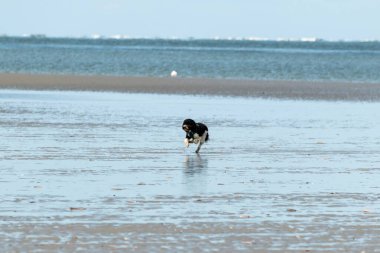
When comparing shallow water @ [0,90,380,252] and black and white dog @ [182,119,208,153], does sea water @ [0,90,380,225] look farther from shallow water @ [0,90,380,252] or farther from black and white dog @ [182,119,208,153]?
black and white dog @ [182,119,208,153]

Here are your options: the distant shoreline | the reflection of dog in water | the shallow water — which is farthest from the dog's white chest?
the distant shoreline

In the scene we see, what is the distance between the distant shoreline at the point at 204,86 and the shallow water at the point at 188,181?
352 inches

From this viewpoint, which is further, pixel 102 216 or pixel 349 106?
pixel 349 106

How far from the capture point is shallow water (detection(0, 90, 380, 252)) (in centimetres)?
1016

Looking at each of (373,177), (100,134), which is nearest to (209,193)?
(373,177)

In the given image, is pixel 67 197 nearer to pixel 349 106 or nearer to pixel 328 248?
pixel 328 248

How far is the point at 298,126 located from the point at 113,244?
13.8 meters

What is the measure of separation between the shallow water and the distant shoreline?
8948 mm

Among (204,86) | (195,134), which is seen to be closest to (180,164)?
(195,134)

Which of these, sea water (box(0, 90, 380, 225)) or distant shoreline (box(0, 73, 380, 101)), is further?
distant shoreline (box(0, 73, 380, 101))

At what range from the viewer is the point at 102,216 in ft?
36.4

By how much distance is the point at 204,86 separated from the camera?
3862 cm

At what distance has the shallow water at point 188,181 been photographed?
10.2 meters

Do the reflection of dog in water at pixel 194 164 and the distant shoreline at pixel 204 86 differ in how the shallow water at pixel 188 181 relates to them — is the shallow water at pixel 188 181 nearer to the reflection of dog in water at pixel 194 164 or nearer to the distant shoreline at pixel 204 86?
the reflection of dog in water at pixel 194 164
